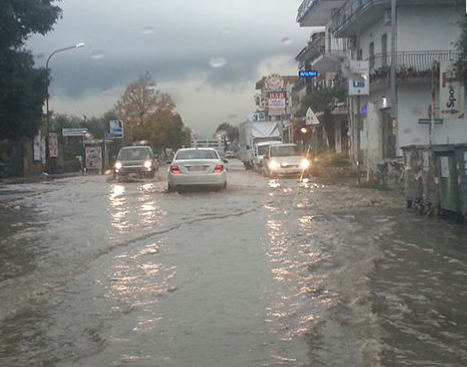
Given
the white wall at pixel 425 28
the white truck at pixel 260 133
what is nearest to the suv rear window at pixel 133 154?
the white wall at pixel 425 28


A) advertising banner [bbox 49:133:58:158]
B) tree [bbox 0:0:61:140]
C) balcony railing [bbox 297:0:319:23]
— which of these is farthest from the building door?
advertising banner [bbox 49:133:58:158]

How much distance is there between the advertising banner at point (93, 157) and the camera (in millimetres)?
47312

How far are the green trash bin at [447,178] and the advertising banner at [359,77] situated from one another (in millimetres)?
9888

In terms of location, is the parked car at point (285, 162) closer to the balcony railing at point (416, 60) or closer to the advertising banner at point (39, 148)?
the balcony railing at point (416, 60)

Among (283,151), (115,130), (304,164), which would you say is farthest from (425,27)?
(115,130)

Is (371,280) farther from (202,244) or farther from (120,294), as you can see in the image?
(202,244)

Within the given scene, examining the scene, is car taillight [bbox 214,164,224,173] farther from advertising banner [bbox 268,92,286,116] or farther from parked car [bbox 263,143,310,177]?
advertising banner [bbox 268,92,286,116]

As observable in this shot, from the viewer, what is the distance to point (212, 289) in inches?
292

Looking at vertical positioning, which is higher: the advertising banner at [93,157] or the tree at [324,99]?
the tree at [324,99]

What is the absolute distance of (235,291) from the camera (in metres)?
7.29

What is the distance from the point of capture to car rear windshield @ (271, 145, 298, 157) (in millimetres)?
30703

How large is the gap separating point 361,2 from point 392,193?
580 inches

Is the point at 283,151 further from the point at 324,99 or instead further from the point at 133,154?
the point at 324,99

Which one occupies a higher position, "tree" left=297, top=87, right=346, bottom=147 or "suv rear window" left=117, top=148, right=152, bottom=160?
"tree" left=297, top=87, right=346, bottom=147
